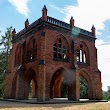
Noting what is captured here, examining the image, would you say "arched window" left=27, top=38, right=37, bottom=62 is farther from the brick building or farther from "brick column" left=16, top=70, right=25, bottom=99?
"brick column" left=16, top=70, right=25, bottom=99

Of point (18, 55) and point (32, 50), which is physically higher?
point (32, 50)

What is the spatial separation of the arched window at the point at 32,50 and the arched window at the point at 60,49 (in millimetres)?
2501

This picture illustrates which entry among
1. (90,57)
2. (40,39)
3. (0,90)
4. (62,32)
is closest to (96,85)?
(90,57)

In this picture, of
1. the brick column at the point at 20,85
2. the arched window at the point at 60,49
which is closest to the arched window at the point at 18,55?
the brick column at the point at 20,85

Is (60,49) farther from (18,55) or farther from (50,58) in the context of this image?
(18,55)

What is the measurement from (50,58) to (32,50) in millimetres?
3277

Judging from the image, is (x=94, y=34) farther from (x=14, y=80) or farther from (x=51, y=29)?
(x=14, y=80)

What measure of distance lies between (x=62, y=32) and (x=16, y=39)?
805cm

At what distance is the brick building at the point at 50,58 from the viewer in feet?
69.1

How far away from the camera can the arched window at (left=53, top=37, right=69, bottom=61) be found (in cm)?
2303

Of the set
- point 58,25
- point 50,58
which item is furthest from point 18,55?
point 58,25

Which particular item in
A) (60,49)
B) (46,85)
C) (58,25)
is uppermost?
(58,25)

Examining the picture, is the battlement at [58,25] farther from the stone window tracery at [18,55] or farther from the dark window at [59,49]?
the dark window at [59,49]

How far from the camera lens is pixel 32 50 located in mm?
23641
